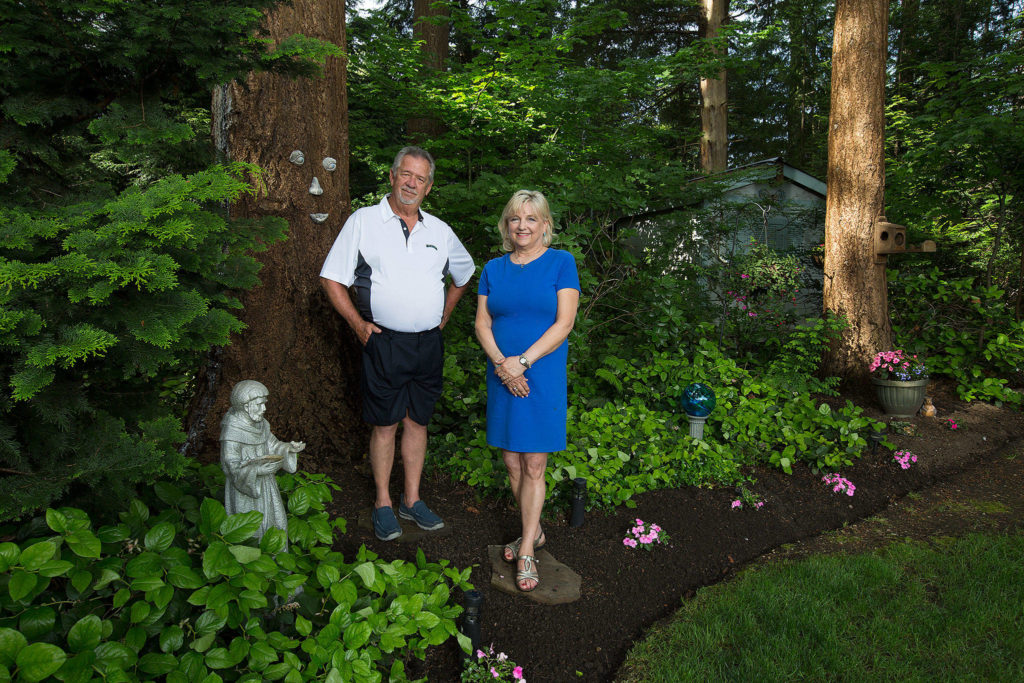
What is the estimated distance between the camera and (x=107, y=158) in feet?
6.95

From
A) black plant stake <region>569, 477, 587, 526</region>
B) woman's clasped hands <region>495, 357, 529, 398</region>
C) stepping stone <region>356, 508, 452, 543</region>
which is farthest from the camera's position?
black plant stake <region>569, 477, 587, 526</region>

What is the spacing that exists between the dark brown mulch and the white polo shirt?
114cm

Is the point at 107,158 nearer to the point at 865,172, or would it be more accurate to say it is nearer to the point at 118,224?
the point at 118,224

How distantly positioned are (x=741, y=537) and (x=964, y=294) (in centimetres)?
521

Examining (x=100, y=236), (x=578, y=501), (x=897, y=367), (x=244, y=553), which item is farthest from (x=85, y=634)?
(x=897, y=367)

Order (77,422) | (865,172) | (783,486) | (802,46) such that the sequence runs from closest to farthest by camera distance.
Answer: (77,422) < (783,486) < (865,172) < (802,46)

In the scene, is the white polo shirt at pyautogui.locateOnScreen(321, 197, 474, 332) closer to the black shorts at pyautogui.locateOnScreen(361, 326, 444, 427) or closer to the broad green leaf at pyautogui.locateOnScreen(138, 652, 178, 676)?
the black shorts at pyautogui.locateOnScreen(361, 326, 444, 427)

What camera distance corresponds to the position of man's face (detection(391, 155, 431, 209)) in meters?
2.82

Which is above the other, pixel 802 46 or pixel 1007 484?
pixel 802 46

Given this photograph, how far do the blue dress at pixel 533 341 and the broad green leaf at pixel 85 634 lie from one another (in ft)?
5.52

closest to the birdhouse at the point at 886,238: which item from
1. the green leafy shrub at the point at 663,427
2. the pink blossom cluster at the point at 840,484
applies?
the green leafy shrub at the point at 663,427

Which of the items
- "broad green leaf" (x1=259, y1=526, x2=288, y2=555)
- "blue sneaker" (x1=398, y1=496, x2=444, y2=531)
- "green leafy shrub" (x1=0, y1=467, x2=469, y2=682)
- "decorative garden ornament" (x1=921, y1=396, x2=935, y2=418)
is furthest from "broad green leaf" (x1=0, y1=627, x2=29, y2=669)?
"decorative garden ornament" (x1=921, y1=396, x2=935, y2=418)

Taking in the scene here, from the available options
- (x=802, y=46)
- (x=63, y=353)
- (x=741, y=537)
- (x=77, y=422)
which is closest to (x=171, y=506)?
(x=77, y=422)

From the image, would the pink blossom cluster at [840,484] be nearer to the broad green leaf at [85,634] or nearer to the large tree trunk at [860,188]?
the large tree trunk at [860,188]
